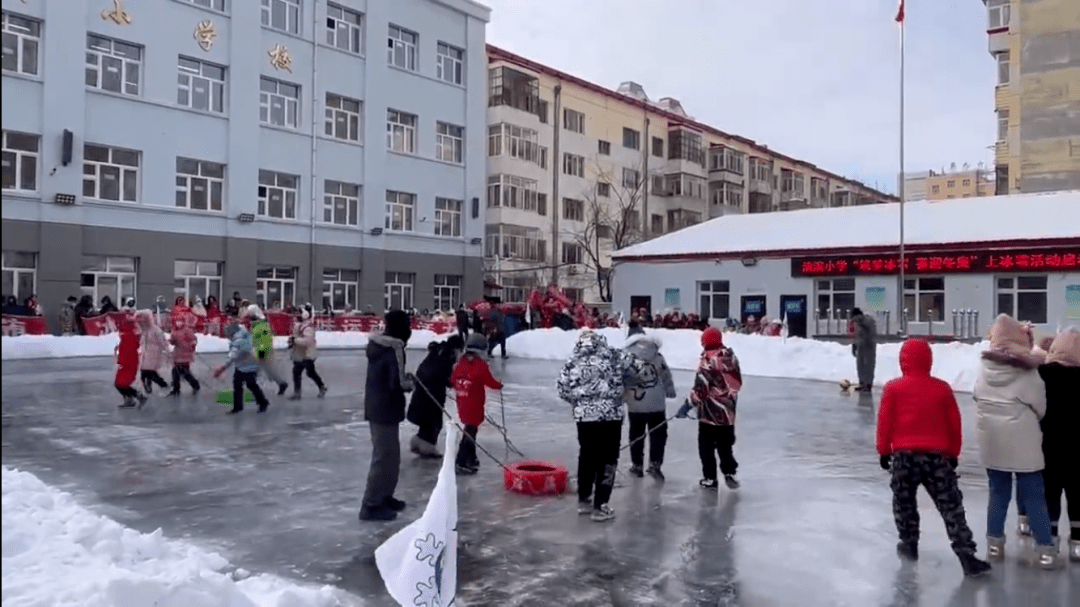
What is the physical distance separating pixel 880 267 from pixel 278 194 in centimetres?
2341

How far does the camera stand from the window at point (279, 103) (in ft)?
115

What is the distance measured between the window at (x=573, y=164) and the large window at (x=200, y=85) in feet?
74.7

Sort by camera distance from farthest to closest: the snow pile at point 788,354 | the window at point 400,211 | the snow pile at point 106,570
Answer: the window at point 400,211, the snow pile at point 788,354, the snow pile at point 106,570

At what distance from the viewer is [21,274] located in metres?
27.7

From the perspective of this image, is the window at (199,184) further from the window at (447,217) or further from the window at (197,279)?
the window at (447,217)

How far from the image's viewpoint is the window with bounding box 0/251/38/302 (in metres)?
27.1

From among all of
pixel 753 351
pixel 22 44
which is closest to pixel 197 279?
pixel 22 44

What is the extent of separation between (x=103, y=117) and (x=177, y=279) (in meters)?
6.08

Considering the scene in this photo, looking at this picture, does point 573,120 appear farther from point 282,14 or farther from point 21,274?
point 21,274

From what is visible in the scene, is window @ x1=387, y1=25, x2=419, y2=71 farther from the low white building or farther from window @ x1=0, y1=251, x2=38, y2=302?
window @ x1=0, y1=251, x2=38, y2=302

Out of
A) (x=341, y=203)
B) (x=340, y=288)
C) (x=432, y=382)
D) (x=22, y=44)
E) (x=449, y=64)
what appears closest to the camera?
(x=432, y=382)

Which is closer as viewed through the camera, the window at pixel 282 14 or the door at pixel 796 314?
the door at pixel 796 314

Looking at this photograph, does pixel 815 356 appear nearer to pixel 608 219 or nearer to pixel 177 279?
pixel 177 279

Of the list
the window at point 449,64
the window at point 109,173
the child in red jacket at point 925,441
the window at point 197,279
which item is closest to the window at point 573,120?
the window at point 449,64
